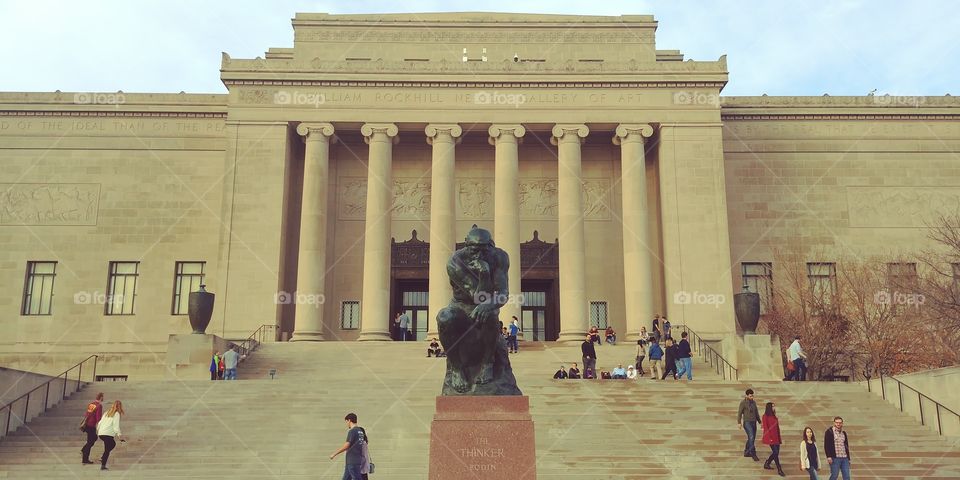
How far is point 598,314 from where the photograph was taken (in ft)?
121

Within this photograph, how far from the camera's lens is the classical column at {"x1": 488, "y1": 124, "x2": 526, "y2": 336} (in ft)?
112

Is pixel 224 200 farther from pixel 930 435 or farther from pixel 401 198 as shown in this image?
pixel 930 435

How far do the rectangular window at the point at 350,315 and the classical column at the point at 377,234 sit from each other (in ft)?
1.54

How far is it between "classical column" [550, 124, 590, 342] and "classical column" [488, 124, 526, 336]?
1.71m

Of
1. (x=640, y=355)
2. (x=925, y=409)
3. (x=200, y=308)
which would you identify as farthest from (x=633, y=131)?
(x=200, y=308)

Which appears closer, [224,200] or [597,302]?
[224,200]

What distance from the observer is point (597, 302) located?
36.8m

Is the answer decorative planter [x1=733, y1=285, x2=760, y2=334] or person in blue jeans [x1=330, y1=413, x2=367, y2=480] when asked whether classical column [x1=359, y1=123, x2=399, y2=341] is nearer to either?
decorative planter [x1=733, y1=285, x2=760, y2=334]

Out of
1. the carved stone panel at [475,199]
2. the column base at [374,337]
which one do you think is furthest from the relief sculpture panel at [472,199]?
the column base at [374,337]

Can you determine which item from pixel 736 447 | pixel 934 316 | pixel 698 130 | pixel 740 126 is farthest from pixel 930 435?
pixel 740 126

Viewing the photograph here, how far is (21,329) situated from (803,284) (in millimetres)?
31891

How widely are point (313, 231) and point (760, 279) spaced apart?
748 inches

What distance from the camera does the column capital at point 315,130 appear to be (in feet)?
116

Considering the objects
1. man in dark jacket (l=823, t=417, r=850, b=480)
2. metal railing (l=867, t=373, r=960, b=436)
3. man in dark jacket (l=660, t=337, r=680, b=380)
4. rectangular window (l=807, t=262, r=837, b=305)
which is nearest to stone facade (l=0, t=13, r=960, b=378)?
rectangular window (l=807, t=262, r=837, b=305)
